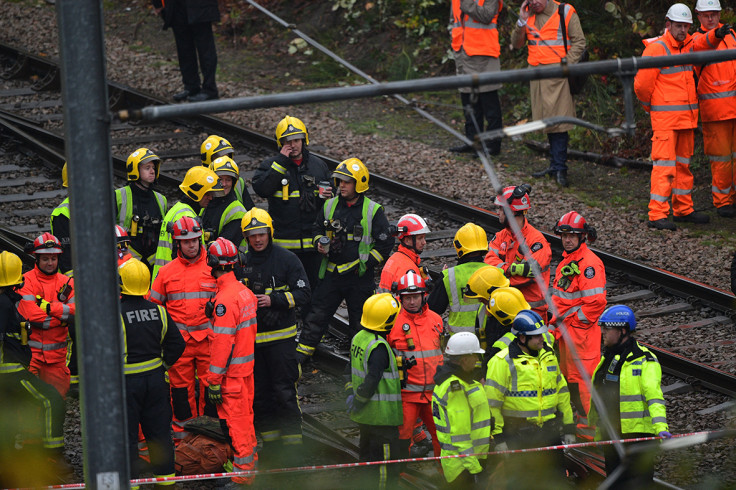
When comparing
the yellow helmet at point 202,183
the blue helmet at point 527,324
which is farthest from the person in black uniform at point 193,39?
the blue helmet at point 527,324

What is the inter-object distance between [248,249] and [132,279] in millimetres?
1436

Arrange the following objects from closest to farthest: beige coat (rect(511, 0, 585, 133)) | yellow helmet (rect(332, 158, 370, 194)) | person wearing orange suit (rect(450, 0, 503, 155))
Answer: yellow helmet (rect(332, 158, 370, 194)), beige coat (rect(511, 0, 585, 133)), person wearing orange suit (rect(450, 0, 503, 155))

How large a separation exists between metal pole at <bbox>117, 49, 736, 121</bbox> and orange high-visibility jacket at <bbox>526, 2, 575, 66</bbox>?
9.06m

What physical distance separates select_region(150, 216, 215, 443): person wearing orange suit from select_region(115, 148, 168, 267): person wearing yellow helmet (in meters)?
1.13

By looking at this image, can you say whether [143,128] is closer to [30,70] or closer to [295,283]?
[30,70]

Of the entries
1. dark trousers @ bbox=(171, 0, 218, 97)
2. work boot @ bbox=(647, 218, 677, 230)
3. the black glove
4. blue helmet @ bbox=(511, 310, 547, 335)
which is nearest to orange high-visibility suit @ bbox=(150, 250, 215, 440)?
blue helmet @ bbox=(511, 310, 547, 335)

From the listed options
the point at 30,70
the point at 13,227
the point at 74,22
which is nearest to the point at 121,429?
the point at 74,22

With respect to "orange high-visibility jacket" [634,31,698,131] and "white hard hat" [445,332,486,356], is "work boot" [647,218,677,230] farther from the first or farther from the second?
"white hard hat" [445,332,486,356]

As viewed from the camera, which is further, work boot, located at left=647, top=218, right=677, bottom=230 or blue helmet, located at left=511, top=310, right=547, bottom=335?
work boot, located at left=647, top=218, right=677, bottom=230

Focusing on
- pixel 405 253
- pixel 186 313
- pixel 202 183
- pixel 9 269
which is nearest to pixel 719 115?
pixel 405 253

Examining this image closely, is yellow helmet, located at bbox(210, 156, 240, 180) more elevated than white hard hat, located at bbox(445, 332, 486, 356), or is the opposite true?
yellow helmet, located at bbox(210, 156, 240, 180)

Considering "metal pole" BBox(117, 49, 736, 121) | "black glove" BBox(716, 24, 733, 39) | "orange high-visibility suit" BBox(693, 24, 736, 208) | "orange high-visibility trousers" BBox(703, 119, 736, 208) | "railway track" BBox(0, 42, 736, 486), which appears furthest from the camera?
"orange high-visibility trousers" BBox(703, 119, 736, 208)

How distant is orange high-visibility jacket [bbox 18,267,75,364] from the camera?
8227mm

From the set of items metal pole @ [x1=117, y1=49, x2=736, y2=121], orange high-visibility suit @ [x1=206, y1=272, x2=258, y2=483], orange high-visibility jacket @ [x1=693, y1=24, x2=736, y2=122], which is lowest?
orange high-visibility suit @ [x1=206, y1=272, x2=258, y2=483]
